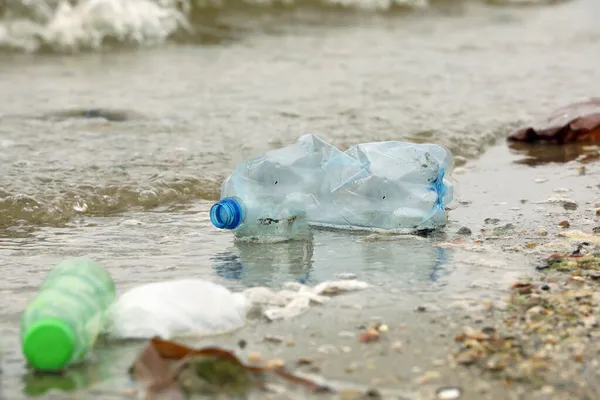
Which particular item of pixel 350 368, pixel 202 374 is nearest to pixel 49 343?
pixel 202 374

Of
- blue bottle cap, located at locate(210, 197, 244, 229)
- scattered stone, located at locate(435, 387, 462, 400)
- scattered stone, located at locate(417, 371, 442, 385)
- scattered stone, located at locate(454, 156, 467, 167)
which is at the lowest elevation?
scattered stone, located at locate(435, 387, 462, 400)

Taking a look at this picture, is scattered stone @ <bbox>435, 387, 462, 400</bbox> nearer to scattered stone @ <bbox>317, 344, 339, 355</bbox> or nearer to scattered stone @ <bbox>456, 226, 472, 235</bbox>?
scattered stone @ <bbox>317, 344, 339, 355</bbox>

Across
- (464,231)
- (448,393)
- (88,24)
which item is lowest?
(448,393)

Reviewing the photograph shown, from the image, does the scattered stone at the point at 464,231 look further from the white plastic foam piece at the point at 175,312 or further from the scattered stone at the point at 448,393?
the scattered stone at the point at 448,393

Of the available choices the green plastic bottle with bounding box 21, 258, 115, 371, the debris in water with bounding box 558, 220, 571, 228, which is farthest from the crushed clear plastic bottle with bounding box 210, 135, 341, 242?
the green plastic bottle with bounding box 21, 258, 115, 371

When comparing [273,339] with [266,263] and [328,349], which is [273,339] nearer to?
[328,349]

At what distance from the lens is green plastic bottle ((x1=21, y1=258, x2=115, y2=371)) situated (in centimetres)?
229

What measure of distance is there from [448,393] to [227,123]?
4.23 m

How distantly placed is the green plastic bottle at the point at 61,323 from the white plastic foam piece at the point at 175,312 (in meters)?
0.07

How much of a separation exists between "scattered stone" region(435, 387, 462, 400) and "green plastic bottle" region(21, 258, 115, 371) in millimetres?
885

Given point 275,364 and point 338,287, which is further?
point 338,287

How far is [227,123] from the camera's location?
627 cm

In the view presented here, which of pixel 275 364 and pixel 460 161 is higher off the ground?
pixel 460 161

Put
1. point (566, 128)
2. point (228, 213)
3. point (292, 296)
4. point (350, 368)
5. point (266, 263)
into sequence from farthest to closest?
point (566, 128) → point (228, 213) → point (266, 263) → point (292, 296) → point (350, 368)
